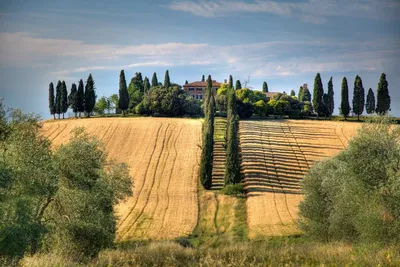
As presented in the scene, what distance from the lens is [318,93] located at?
404 feet

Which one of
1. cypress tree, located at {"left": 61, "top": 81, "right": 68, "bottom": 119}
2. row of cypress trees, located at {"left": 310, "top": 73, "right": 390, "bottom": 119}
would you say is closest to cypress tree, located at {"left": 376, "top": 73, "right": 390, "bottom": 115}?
row of cypress trees, located at {"left": 310, "top": 73, "right": 390, "bottom": 119}

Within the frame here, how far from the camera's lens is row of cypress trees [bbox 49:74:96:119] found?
12225 cm

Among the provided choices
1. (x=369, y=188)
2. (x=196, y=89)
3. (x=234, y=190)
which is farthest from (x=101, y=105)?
(x=369, y=188)

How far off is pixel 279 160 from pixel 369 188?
1783 inches

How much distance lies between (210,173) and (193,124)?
118ft

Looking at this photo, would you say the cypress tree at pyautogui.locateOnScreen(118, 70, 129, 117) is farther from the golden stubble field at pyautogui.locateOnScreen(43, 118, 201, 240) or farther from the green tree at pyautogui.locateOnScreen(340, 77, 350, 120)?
the green tree at pyautogui.locateOnScreen(340, 77, 350, 120)

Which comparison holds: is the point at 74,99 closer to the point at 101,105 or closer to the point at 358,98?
the point at 101,105

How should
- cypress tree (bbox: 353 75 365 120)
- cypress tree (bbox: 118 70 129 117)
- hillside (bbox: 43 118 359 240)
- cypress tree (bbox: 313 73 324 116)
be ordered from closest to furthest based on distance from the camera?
hillside (bbox: 43 118 359 240), cypress tree (bbox: 353 75 365 120), cypress tree (bbox: 313 73 324 116), cypress tree (bbox: 118 70 129 117)

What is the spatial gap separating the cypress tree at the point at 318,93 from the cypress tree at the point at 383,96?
1396 cm

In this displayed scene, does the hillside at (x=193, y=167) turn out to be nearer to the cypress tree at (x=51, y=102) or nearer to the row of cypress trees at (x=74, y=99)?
the row of cypress trees at (x=74, y=99)

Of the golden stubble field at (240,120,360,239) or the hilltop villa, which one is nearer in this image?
the golden stubble field at (240,120,360,239)

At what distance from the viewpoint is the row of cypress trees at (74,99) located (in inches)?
4813

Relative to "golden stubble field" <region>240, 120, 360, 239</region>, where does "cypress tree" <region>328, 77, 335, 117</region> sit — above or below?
above

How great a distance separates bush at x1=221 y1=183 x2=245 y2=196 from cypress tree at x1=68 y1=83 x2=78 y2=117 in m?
69.5
